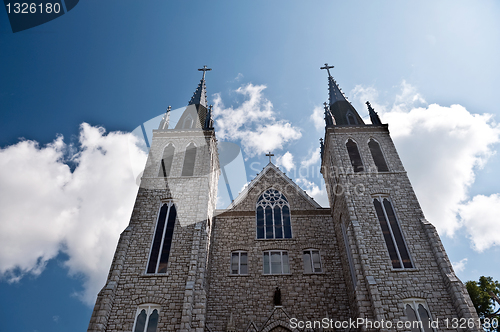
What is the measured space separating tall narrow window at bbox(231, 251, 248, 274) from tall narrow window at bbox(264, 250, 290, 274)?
40.5 inches

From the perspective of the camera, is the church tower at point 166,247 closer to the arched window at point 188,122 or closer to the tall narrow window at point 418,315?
the arched window at point 188,122

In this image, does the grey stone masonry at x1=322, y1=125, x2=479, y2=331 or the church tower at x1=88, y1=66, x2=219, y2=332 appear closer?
the grey stone masonry at x1=322, y1=125, x2=479, y2=331

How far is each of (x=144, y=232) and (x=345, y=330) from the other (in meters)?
10.1

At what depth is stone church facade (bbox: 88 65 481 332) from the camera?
41.4 ft

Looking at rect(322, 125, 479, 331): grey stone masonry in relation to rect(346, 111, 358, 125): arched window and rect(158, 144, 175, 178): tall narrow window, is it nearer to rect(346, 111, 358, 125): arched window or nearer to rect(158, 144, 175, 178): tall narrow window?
rect(346, 111, 358, 125): arched window

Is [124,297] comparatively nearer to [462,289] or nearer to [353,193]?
[353,193]

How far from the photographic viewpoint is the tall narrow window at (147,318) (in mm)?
12547

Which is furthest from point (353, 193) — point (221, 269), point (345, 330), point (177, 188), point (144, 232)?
point (144, 232)

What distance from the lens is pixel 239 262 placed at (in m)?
16.3

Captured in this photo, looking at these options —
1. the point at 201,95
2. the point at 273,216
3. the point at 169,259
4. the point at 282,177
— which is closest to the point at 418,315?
the point at 273,216

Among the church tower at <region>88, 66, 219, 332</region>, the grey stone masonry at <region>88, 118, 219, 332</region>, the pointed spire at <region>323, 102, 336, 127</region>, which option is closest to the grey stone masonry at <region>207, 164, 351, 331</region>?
the grey stone masonry at <region>88, 118, 219, 332</region>

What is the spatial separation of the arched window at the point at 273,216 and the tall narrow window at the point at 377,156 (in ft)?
18.5

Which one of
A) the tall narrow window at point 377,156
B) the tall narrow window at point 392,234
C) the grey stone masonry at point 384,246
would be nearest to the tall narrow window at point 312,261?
the grey stone masonry at point 384,246

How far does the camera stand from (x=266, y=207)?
1902 centimetres
